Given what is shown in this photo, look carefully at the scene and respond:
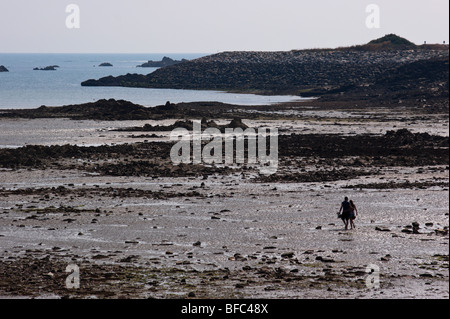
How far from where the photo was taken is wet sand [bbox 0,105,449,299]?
19812 millimetres

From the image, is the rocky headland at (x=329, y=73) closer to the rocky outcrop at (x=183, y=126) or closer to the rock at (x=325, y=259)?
the rocky outcrop at (x=183, y=126)

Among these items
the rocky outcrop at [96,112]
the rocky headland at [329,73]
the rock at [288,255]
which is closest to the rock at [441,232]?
the rock at [288,255]

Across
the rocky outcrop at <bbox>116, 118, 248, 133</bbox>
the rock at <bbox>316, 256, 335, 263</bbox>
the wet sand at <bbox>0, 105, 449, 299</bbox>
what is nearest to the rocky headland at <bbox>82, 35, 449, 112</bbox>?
the rocky outcrop at <bbox>116, 118, 248, 133</bbox>

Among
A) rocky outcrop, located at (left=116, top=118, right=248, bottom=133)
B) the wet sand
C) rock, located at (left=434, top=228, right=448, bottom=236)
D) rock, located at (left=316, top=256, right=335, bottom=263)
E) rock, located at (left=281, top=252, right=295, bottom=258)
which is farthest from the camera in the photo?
rocky outcrop, located at (left=116, top=118, right=248, bottom=133)

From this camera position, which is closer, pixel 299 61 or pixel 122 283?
pixel 122 283

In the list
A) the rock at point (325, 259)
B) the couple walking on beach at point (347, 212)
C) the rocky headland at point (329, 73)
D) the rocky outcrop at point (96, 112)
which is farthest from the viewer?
the rocky headland at point (329, 73)

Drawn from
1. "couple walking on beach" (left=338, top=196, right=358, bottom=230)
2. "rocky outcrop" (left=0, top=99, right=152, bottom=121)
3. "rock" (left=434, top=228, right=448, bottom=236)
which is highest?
"rocky outcrop" (left=0, top=99, right=152, bottom=121)

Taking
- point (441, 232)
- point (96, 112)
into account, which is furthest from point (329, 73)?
point (441, 232)

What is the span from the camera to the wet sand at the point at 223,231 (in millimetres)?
19812

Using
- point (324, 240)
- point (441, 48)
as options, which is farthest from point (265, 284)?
point (441, 48)

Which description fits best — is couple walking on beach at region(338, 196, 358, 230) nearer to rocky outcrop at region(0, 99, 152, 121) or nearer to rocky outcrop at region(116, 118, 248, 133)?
rocky outcrop at region(116, 118, 248, 133)

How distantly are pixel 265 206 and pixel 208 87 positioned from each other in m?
107

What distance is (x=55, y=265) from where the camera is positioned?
21.6 metres

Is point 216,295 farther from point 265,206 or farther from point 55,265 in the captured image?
point 265,206
